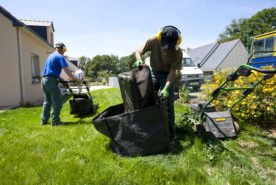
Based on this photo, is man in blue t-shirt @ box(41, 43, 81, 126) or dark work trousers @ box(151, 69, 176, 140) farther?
man in blue t-shirt @ box(41, 43, 81, 126)

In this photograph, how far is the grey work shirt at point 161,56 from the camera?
97.0 inches

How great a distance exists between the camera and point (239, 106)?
3.67m

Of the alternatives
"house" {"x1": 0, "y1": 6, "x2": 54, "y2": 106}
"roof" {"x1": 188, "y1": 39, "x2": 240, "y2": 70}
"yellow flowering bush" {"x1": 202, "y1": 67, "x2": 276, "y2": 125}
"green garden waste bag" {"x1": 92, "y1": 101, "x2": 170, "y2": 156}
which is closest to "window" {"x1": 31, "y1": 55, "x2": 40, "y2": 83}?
"house" {"x1": 0, "y1": 6, "x2": 54, "y2": 106}

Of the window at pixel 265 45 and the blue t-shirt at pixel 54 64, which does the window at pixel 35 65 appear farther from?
the window at pixel 265 45

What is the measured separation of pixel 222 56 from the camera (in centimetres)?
2123

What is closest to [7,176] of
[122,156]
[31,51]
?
[122,156]

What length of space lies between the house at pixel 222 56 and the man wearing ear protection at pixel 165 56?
18954 mm

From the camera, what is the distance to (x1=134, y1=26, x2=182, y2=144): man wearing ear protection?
2230 millimetres

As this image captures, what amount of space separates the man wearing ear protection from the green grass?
0.57m

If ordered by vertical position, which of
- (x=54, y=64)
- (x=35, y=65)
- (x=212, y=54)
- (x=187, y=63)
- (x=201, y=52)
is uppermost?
(x=201, y=52)

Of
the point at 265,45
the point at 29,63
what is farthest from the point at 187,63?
the point at 29,63

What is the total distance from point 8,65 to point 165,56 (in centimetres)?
705

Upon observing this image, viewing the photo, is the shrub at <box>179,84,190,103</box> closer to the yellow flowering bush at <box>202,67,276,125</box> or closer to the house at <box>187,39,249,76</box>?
the yellow flowering bush at <box>202,67,276,125</box>

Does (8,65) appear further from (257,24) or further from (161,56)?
(257,24)
